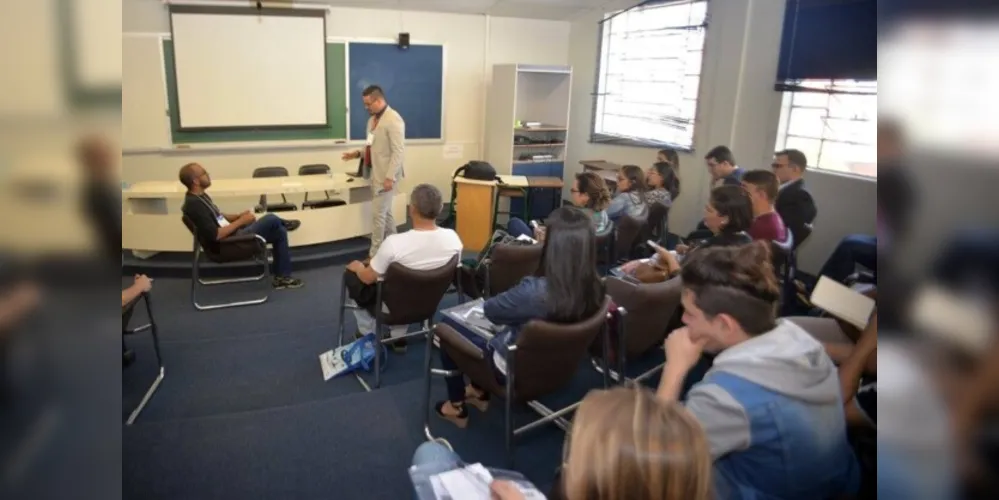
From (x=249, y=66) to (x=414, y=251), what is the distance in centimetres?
400

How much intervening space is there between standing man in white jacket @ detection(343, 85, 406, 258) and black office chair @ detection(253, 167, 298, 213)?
747 mm

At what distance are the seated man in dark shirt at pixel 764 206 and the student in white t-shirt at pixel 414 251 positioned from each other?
5.66 ft

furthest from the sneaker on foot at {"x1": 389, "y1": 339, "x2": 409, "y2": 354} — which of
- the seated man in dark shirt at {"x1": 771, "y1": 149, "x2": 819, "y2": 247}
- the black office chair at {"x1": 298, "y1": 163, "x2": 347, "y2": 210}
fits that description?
the seated man in dark shirt at {"x1": 771, "y1": 149, "x2": 819, "y2": 247}

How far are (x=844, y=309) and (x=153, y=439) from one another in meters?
2.80

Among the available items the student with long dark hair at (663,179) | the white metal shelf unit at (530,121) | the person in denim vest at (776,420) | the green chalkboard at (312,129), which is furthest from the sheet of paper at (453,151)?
the person in denim vest at (776,420)

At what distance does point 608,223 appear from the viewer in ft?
13.6

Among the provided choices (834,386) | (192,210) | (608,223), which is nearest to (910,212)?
(834,386)

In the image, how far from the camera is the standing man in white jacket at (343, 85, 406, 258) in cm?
508

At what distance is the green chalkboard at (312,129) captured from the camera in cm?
575

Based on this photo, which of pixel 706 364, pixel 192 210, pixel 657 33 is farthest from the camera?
pixel 657 33

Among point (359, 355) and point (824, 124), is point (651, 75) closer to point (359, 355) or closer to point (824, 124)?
point (824, 124)

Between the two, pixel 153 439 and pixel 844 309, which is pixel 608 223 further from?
pixel 153 439

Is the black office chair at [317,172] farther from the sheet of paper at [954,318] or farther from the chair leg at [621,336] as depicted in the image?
the sheet of paper at [954,318]

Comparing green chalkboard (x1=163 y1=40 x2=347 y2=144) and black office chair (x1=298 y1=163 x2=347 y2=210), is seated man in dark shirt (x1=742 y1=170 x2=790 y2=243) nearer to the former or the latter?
black office chair (x1=298 y1=163 x2=347 y2=210)
